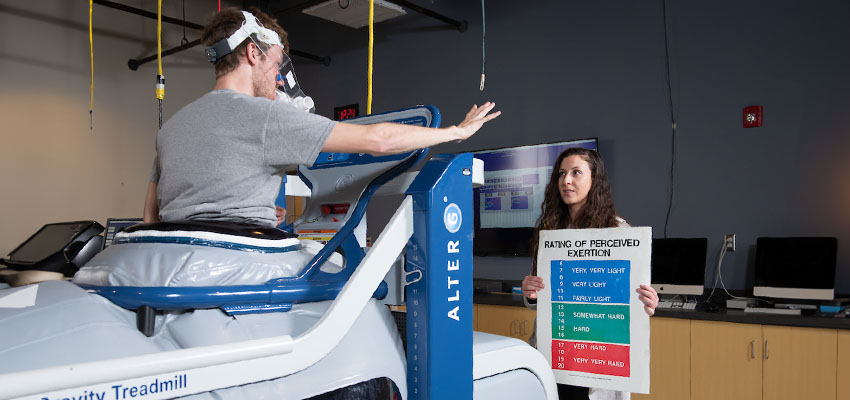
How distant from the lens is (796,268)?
A: 3254mm

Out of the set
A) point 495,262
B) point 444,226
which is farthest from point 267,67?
point 495,262

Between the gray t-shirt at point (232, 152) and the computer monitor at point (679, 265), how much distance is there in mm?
2833

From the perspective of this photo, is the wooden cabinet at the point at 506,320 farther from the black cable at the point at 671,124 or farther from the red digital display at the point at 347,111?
the red digital display at the point at 347,111

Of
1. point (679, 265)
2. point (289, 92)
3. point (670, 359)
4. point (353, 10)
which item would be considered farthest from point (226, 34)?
point (353, 10)

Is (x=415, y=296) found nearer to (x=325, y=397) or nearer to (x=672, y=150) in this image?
(x=325, y=397)

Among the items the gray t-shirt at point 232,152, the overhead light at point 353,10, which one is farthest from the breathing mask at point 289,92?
the overhead light at point 353,10

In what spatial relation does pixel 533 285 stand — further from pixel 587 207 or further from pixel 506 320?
pixel 506 320

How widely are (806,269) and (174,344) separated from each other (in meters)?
3.20

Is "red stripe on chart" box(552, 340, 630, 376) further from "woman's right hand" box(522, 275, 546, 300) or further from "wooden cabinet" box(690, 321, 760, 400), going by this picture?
"wooden cabinet" box(690, 321, 760, 400)

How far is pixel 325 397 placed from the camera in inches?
47.8

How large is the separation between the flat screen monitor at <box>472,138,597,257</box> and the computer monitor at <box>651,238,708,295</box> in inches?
37.4

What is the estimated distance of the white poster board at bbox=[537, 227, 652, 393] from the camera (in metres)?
1.68

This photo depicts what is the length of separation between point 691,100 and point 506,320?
5.85 feet

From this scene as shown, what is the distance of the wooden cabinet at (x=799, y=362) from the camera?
2.87 metres
